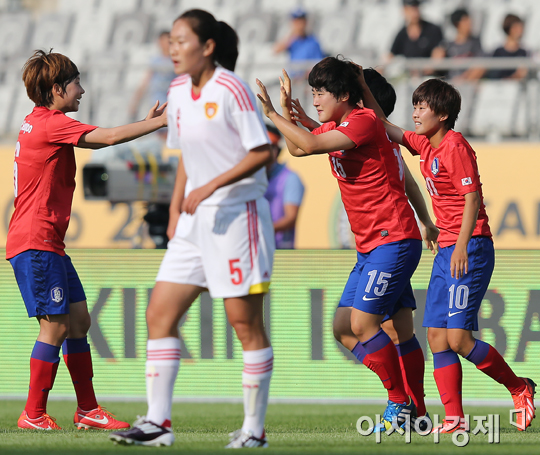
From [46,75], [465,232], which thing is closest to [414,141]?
[465,232]

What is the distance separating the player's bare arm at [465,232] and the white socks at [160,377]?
5.48 feet

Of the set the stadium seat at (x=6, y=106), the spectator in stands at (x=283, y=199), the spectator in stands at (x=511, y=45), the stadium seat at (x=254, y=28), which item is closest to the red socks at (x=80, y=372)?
the spectator in stands at (x=283, y=199)

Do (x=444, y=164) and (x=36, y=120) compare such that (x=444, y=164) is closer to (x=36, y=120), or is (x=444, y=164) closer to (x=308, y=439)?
(x=308, y=439)

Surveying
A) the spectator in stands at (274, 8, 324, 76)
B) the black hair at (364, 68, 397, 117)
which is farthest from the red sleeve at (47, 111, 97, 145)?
the spectator in stands at (274, 8, 324, 76)

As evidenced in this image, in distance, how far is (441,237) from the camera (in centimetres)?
493

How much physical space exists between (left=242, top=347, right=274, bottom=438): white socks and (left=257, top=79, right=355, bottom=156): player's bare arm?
3.65ft

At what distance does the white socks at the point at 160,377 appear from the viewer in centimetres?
386

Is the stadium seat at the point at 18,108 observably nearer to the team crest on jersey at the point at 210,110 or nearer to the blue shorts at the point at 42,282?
the blue shorts at the point at 42,282

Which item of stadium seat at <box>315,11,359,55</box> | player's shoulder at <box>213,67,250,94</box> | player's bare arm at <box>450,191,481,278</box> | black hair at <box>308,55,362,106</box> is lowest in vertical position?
player's bare arm at <box>450,191,481,278</box>

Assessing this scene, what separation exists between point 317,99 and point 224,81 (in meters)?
1.15

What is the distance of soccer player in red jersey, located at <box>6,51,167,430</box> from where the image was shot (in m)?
4.96

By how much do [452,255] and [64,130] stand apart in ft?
7.46

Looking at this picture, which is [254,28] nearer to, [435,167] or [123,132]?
[435,167]

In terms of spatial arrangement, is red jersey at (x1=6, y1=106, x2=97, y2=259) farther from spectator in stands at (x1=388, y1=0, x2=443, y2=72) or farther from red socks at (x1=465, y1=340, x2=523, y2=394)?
spectator in stands at (x1=388, y1=0, x2=443, y2=72)
